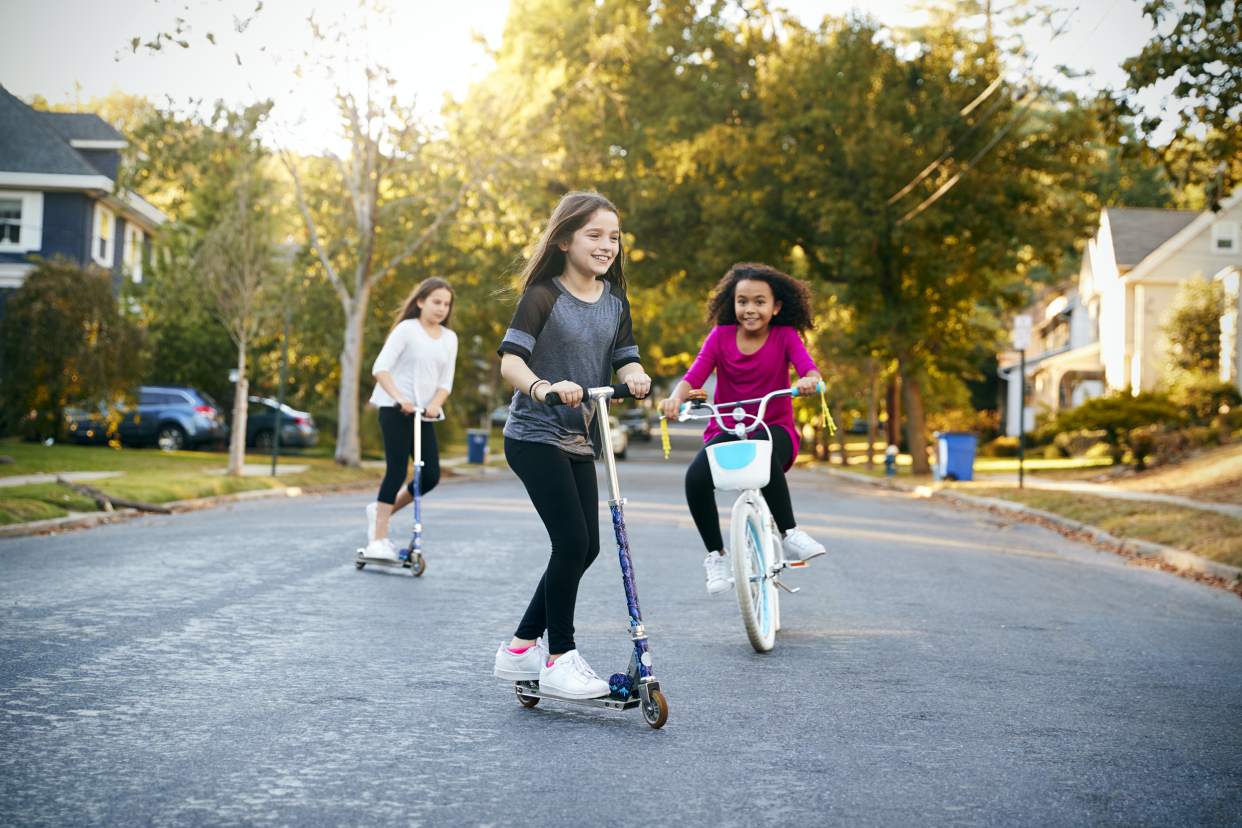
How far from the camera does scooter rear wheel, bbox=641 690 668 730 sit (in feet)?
14.1

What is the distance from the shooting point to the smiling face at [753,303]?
6.49 m

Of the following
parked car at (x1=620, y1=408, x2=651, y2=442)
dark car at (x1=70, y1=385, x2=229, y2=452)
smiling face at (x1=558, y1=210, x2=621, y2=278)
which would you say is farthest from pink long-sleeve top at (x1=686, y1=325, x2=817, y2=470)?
parked car at (x1=620, y1=408, x2=651, y2=442)

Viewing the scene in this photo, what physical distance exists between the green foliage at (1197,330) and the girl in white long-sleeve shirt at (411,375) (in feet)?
94.5

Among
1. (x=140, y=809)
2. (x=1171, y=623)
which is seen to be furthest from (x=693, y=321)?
(x=140, y=809)

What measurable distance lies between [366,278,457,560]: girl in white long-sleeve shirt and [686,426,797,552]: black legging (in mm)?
2764

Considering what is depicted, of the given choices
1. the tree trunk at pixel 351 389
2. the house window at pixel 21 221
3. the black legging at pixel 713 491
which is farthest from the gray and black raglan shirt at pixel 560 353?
the house window at pixel 21 221

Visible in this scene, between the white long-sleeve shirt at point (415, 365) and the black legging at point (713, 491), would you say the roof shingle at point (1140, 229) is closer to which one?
the white long-sleeve shirt at point (415, 365)

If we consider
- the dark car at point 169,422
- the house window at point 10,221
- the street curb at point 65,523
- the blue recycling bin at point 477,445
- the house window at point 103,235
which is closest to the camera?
the street curb at point 65,523

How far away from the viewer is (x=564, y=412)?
448cm

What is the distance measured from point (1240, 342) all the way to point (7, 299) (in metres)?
29.0

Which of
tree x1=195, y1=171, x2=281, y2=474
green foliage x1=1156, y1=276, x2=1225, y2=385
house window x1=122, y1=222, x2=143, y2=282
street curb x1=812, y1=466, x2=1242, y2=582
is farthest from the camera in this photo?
house window x1=122, y1=222, x2=143, y2=282

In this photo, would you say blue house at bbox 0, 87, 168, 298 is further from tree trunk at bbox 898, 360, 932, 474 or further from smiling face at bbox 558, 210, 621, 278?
smiling face at bbox 558, 210, 621, 278

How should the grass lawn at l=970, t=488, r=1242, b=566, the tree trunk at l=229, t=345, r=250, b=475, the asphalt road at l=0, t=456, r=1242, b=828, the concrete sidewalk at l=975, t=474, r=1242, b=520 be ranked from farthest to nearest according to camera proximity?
the tree trunk at l=229, t=345, r=250, b=475 → the concrete sidewalk at l=975, t=474, r=1242, b=520 → the grass lawn at l=970, t=488, r=1242, b=566 → the asphalt road at l=0, t=456, r=1242, b=828

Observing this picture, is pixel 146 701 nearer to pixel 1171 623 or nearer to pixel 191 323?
pixel 1171 623
